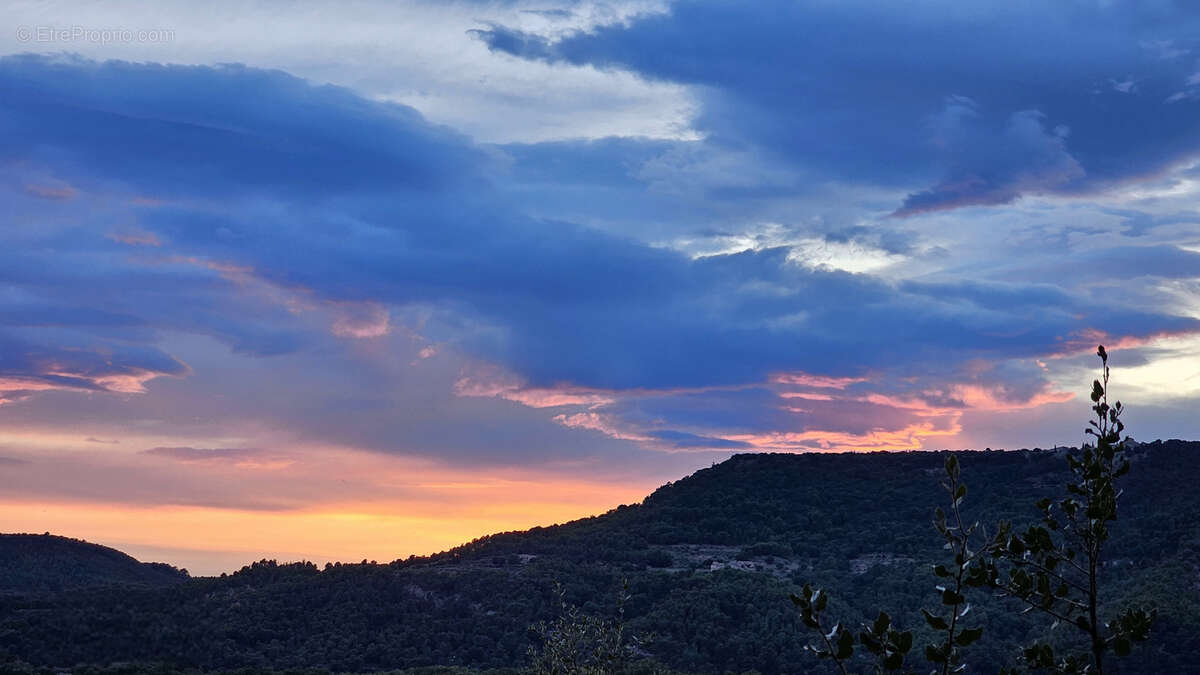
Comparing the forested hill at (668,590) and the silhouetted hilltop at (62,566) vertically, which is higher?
the silhouetted hilltop at (62,566)

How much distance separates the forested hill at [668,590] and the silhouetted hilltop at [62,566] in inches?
1194

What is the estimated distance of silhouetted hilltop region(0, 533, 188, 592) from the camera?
112m

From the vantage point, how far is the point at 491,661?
7544 centimetres

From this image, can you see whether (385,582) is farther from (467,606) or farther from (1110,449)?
(1110,449)

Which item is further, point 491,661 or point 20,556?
point 20,556

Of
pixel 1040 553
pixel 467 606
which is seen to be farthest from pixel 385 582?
pixel 1040 553

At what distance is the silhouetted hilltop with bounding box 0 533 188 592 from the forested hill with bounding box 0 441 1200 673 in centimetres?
3033

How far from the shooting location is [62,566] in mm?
Answer: 118938

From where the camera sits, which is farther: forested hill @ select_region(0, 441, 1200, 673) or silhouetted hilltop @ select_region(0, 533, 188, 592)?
silhouetted hilltop @ select_region(0, 533, 188, 592)

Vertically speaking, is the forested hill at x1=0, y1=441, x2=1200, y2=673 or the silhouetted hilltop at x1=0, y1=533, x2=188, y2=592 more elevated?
the silhouetted hilltop at x1=0, y1=533, x2=188, y2=592

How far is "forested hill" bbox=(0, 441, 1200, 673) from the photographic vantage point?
2894 inches

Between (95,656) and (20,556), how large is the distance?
5518cm

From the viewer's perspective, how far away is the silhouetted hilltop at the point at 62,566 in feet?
367

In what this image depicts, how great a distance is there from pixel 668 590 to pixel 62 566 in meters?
70.0
